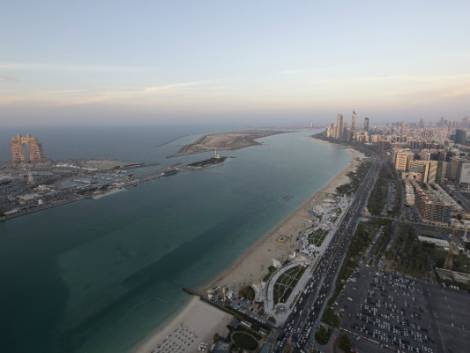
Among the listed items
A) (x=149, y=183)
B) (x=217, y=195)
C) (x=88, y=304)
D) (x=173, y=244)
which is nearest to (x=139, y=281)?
(x=88, y=304)

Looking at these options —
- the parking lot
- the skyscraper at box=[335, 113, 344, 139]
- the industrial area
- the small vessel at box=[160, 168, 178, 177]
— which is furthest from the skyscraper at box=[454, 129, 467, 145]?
the parking lot

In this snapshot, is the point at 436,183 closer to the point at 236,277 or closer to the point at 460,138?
the point at 236,277

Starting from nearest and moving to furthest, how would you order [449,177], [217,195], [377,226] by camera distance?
[377,226]
[217,195]
[449,177]

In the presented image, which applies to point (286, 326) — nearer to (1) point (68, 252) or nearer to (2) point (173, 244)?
(2) point (173, 244)

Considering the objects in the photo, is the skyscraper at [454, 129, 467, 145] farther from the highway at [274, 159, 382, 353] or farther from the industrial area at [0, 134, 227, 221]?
the highway at [274, 159, 382, 353]

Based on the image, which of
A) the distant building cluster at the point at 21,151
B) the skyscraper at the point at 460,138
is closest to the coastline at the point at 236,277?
the distant building cluster at the point at 21,151

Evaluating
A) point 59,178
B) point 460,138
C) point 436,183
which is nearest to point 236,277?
point 436,183
